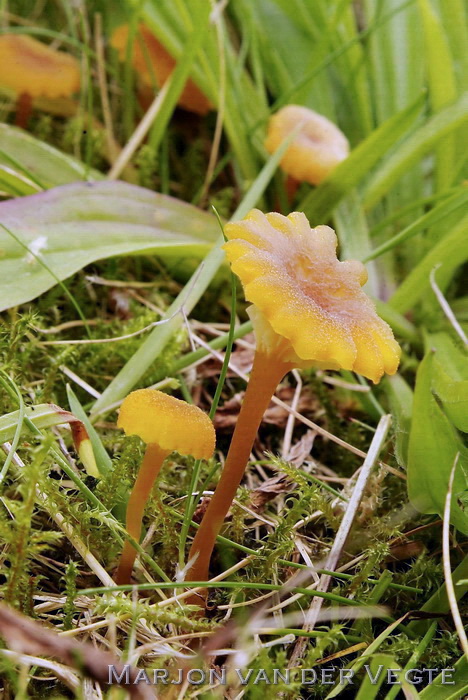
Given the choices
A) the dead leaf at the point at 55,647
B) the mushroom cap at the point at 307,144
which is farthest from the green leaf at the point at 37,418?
the mushroom cap at the point at 307,144

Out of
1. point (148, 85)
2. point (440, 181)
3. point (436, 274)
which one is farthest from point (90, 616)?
point (148, 85)

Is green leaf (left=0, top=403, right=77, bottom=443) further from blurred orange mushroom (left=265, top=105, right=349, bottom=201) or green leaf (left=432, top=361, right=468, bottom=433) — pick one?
blurred orange mushroom (left=265, top=105, right=349, bottom=201)

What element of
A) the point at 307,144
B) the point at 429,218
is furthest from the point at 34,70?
the point at 429,218

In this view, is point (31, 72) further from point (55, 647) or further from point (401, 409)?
point (55, 647)

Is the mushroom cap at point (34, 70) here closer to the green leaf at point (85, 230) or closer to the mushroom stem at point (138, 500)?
the green leaf at point (85, 230)

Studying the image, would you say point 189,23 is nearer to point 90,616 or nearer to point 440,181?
point 440,181

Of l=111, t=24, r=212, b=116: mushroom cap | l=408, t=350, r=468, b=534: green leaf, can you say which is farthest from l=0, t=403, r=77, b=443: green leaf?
l=111, t=24, r=212, b=116: mushroom cap
